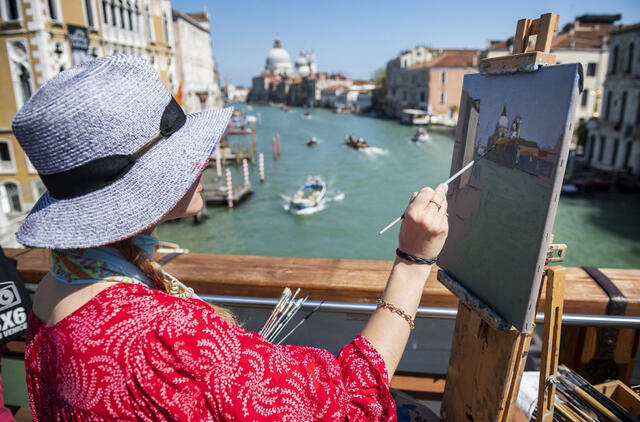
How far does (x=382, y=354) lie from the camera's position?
3.00 ft

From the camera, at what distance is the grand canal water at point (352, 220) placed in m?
16.7

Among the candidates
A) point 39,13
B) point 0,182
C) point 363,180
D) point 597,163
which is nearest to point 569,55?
point 597,163

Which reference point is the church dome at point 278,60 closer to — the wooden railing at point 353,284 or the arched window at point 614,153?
the arched window at point 614,153

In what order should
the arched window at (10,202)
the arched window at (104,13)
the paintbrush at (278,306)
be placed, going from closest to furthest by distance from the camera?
1. the paintbrush at (278,306)
2. the arched window at (10,202)
3. the arched window at (104,13)

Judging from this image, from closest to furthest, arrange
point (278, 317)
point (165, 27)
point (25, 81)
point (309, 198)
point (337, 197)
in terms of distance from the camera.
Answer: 1. point (278, 317)
2. point (25, 81)
3. point (165, 27)
4. point (309, 198)
5. point (337, 197)

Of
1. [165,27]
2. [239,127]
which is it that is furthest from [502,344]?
[239,127]

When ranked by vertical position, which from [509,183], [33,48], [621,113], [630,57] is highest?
[630,57]

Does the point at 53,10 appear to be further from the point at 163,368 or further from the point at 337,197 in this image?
the point at 163,368

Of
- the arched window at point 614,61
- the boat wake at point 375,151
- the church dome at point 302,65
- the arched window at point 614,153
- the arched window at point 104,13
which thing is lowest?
the boat wake at point 375,151

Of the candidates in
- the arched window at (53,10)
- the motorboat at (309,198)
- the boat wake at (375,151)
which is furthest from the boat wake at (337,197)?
the arched window at (53,10)

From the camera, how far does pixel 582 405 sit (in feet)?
4.34

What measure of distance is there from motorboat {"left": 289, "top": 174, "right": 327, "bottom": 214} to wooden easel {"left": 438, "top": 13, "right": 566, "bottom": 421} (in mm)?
18656

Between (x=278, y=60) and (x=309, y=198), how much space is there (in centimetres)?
10083

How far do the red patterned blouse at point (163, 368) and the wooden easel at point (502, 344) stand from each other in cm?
55
